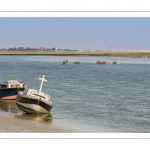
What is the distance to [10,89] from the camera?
2456 centimetres

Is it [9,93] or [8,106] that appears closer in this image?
[8,106]

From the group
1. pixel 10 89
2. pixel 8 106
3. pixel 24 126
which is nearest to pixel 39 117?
pixel 24 126

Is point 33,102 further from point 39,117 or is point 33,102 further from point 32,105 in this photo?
point 39,117

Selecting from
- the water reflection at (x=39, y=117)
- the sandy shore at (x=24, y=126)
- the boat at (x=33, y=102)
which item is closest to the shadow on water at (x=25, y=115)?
the water reflection at (x=39, y=117)

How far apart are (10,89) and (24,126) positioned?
8.42 meters

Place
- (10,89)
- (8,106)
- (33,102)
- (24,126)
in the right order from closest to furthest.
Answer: (24,126) → (33,102) → (8,106) → (10,89)

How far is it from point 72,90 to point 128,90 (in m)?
4.56

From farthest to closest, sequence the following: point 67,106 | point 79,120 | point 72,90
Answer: point 72,90 < point 67,106 < point 79,120

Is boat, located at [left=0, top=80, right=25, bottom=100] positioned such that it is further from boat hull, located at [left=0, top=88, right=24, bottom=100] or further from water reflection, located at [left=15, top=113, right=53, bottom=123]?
water reflection, located at [left=15, top=113, right=53, bottom=123]

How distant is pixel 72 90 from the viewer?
1233 inches
